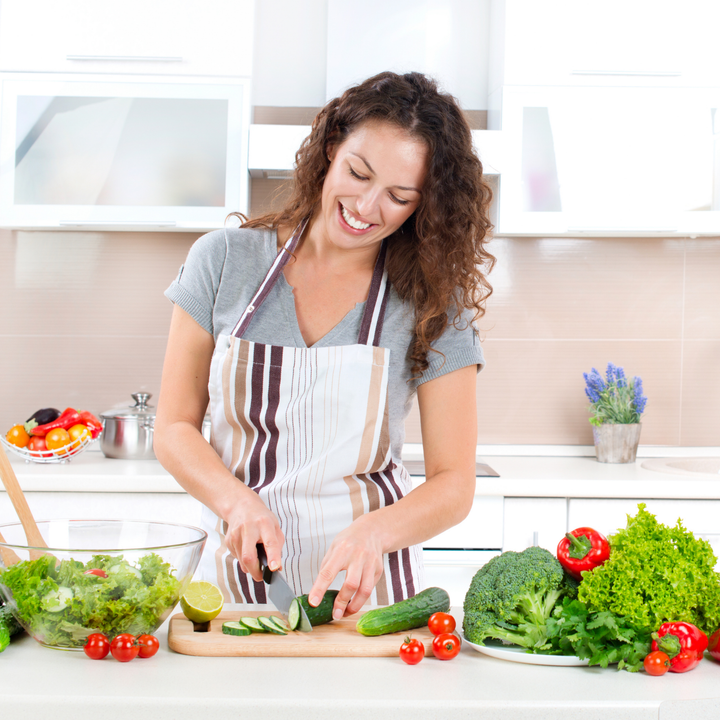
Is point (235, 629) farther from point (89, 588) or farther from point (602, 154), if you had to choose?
point (602, 154)

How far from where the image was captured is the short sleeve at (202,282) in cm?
133

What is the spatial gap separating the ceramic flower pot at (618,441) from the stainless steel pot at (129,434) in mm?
1530

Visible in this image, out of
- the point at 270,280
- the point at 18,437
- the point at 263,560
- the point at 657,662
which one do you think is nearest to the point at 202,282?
the point at 270,280

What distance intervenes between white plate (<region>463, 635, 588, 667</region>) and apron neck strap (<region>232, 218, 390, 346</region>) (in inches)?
23.2

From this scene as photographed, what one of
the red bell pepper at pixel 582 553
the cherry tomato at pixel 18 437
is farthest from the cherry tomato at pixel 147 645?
the cherry tomato at pixel 18 437

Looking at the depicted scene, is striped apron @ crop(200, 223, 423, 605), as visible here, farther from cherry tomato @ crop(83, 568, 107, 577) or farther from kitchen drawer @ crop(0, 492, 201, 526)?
kitchen drawer @ crop(0, 492, 201, 526)

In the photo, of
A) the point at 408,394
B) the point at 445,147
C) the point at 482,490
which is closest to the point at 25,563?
the point at 408,394

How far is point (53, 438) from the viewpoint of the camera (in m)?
2.34

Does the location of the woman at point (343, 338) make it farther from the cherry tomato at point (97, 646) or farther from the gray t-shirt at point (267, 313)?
the cherry tomato at point (97, 646)

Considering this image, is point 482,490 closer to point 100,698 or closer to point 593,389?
point 593,389

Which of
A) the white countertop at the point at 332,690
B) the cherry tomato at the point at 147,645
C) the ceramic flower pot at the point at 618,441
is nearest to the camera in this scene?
the white countertop at the point at 332,690

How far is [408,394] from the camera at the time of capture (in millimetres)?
1409

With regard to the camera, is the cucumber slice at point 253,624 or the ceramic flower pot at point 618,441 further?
the ceramic flower pot at point 618,441

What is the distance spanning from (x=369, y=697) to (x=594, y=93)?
85.7 inches
